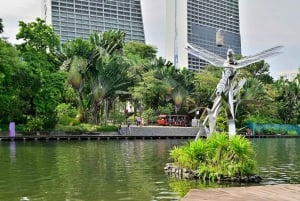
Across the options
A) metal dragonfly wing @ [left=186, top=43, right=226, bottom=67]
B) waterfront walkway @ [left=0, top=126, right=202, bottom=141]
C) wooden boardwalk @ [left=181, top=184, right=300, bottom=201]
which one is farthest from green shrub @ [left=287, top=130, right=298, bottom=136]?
wooden boardwalk @ [left=181, top=184, right=300, bottom=201]

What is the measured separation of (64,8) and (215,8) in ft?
102

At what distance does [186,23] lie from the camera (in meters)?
93.4

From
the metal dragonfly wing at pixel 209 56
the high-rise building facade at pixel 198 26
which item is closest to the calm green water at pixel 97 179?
the metal dragonfly wing at pixel 209 56

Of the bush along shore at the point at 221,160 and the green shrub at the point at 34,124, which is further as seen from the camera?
the green shrub at the point at 34,124

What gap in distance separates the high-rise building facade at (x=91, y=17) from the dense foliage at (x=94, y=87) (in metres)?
28.3

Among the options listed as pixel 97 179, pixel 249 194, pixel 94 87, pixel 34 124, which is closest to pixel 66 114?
pixel 94 87

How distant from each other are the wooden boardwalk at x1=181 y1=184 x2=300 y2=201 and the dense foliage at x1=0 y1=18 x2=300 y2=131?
20395 millimetres

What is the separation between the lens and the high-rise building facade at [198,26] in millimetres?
93312

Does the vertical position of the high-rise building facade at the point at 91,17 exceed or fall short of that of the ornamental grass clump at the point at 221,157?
it exceeds it

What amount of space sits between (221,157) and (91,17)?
85.0 m

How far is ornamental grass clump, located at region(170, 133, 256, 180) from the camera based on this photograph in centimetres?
1673

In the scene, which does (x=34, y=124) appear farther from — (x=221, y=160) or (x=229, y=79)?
(x=221, y=160)

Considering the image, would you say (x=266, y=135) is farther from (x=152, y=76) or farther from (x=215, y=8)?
(x=215, y=8)

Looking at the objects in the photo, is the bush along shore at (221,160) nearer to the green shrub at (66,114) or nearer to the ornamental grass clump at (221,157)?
the ornamental grass clump at (221,157)
